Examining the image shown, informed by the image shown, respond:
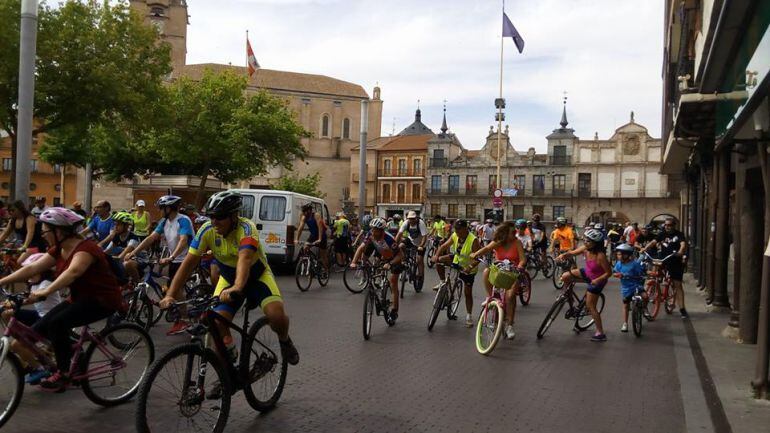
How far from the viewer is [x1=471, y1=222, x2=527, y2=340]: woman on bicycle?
31.7 ft

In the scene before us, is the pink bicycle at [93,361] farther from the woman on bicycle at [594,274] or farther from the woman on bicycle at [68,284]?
the woman on bicycle at [594,274]

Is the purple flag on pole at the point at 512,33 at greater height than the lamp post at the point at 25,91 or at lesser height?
greater

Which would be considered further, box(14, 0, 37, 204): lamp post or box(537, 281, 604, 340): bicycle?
box(14, 0, 37, 204): lamp post

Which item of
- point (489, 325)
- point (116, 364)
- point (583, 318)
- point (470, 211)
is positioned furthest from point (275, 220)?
point (470, 211)

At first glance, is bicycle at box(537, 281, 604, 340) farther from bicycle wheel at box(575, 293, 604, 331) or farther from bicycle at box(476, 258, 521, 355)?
bicycle at box(476, 258, 521, 355)

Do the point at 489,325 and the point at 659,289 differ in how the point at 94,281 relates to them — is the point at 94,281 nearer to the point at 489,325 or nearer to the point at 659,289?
the point at 489,325

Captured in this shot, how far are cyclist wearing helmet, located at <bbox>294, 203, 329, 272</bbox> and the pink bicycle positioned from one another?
979 centimetres

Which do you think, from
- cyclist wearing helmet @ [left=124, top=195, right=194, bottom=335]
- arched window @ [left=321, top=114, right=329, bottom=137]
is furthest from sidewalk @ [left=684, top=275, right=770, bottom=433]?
arched window @ [left=321, top=114, right=329, bottom=137]

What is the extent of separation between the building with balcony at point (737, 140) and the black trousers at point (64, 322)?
6001 mm

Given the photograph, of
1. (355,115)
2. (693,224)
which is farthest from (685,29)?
(355,115)

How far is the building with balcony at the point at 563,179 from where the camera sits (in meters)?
66.8

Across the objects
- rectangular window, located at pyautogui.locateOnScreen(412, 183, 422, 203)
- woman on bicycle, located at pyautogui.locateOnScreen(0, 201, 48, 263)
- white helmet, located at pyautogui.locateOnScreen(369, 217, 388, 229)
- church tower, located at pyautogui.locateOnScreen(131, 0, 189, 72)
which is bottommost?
woman on bicycle, located at pyautogui.locateOnScreen(0, 201, 48, 263)

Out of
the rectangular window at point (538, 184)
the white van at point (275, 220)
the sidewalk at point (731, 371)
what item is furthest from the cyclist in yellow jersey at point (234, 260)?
the rectangular window at point (538, 184)

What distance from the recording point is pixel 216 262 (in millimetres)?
7391
